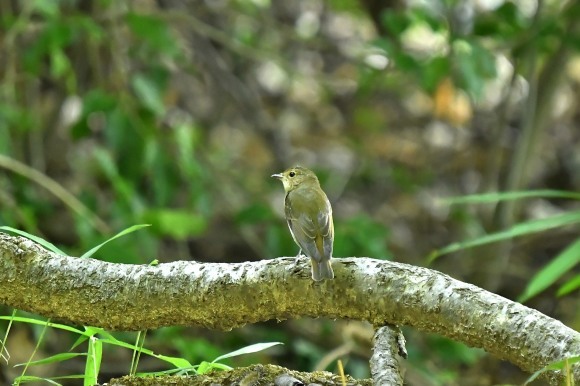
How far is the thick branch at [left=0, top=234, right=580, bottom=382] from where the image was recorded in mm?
2047

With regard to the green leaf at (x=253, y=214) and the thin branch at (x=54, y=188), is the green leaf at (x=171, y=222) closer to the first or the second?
the thin branch at (x=54, y=188)

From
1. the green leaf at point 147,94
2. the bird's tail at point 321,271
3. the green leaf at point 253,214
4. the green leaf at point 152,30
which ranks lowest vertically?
the bird's tail at point 321,271

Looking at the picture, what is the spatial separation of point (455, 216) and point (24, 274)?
14.5 feet

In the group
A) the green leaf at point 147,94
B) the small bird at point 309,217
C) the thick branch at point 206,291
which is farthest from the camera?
the green leaf at point 147,94

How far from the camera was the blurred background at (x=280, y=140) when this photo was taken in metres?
4.71

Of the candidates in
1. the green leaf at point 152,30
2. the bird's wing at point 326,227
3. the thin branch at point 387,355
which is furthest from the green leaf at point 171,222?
the thin branch at point 387,355

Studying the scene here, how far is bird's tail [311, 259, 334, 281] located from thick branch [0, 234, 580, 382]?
0.04 ft

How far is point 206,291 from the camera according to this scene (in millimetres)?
2109

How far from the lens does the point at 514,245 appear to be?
696 centimetres

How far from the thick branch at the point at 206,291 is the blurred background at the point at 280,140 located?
74.2 inches

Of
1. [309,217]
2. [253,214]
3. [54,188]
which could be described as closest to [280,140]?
[253,214]

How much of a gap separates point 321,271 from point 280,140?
4390 millimetres

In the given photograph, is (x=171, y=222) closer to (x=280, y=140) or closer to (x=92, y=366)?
(x=280, y=140)

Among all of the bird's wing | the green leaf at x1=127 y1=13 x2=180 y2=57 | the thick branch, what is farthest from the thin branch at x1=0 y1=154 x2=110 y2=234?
the thick branch
